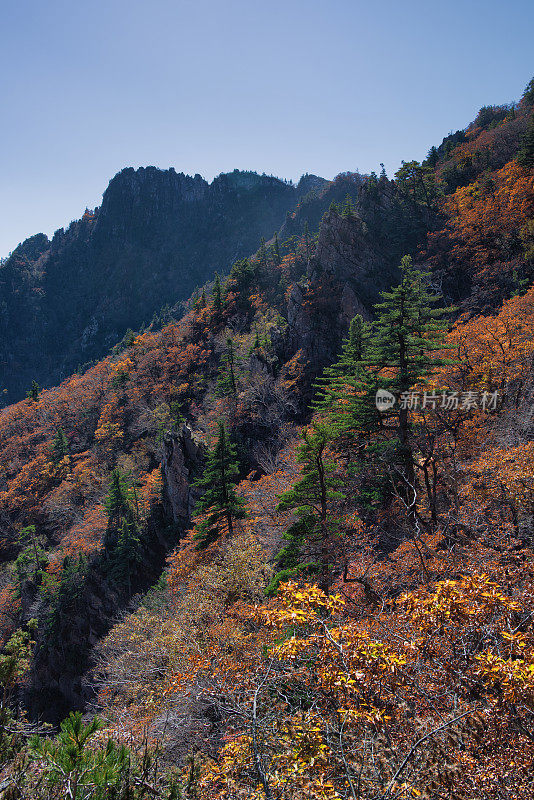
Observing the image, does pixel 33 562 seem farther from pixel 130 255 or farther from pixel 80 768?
pixel 130 255

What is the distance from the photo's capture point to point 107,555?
31984 millimetres

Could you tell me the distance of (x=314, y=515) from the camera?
12273mm

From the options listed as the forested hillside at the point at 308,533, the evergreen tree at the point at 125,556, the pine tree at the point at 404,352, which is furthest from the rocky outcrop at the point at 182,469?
the pine tree at the point at 404,352

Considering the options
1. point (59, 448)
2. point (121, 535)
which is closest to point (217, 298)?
point (59, 448)

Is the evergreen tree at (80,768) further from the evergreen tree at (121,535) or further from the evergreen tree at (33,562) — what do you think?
the evergreen tree at (33,562)

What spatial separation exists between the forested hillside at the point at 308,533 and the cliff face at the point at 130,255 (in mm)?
99517

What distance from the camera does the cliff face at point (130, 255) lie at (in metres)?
150

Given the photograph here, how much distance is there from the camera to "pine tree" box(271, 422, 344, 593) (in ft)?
38.2

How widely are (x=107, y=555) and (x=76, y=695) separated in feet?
36.4

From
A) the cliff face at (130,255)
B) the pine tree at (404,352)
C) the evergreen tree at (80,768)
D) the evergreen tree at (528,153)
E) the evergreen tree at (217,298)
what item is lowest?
the evergreen tree at (80,768)

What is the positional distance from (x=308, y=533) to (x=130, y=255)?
173825mm

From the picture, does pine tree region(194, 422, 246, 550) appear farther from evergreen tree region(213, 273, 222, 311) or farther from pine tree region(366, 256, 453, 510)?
evergreen tree region(213, 273, 222, 311)

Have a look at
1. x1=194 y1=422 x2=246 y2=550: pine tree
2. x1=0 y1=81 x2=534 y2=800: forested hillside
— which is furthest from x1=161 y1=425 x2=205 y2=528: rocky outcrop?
x1=194 y1=422 x2=246 y2=550: pine tree

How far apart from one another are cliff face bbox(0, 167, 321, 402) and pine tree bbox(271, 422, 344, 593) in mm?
146081
